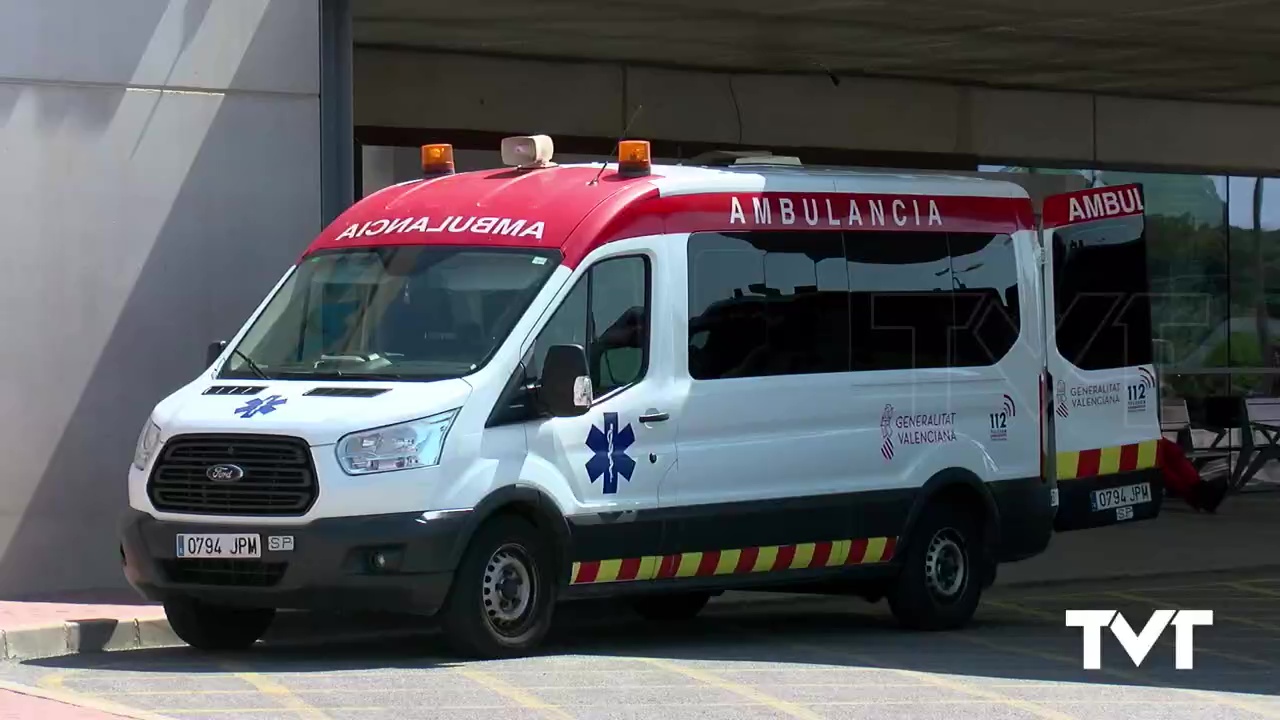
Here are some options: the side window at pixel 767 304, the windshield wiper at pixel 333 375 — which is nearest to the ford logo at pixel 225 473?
the windshield wiper at pixel 333 375

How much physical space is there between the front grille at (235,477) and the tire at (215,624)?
24.9 inches

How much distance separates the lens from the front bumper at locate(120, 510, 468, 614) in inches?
390

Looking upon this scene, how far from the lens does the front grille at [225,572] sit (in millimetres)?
10047

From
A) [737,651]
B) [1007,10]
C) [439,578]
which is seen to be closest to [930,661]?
[737,651]

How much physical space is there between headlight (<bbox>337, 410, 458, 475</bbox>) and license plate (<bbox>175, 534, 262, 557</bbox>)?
1.82ft

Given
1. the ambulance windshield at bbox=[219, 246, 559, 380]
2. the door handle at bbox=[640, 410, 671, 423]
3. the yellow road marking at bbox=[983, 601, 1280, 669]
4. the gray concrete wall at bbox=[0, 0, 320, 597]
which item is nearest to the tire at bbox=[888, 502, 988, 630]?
the yellow road marking at bbox=[983, 601, 1280, 669]

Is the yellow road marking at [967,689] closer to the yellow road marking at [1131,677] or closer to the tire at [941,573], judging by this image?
the yellow road marking at [1131,677]

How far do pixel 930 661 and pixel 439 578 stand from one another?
8.16 ft

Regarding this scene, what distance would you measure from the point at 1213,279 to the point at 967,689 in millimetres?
14179

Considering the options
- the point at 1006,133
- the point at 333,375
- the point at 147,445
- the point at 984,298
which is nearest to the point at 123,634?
the point at 147,445

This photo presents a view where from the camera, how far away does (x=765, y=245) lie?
38.5 feet

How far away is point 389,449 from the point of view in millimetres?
9945

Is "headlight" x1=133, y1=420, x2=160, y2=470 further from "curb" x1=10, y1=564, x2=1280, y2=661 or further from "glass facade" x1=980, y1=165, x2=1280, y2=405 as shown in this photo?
"glass facade" x1=980, y1=165, x2=1280, y2=405

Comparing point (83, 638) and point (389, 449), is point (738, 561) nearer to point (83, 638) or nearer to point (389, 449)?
point (389, 449)
